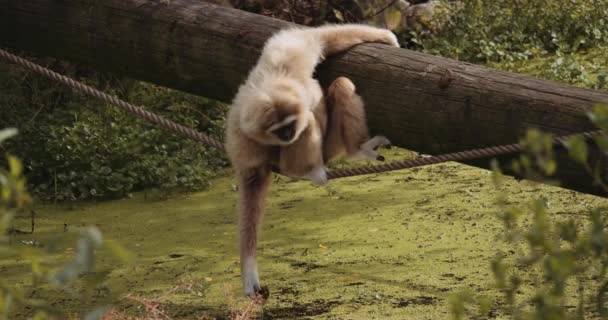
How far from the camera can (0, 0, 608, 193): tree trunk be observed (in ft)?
13.5

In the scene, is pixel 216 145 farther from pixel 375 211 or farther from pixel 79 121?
pixel 79 121

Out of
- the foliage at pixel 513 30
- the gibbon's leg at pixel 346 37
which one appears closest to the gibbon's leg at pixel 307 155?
the gibbon's leg at pixel 346 37

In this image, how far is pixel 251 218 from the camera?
479cm

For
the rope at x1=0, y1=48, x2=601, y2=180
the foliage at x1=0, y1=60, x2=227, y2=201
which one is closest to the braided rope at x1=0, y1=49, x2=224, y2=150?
the rope at x1=0, y1=48, x2=601, y2=180

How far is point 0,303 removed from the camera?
6.03 feet

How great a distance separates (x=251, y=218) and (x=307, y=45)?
847 mm

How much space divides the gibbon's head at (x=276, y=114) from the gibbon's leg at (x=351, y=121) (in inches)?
6.9

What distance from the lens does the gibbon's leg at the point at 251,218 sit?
187 inches

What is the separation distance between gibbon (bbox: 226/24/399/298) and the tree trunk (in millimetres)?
112

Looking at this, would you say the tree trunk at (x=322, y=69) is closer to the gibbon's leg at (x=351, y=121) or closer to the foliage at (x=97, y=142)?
the gibbon's leg at (x=351, y=121)

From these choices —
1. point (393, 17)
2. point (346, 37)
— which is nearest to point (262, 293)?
point (346, 37)

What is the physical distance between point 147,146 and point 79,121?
0.63m

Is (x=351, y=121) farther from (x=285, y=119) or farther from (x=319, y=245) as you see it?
(x=319, y=245)

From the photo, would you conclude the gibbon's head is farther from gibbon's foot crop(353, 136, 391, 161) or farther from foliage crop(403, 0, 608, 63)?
foliage crop(403, 0, 608, 63)
